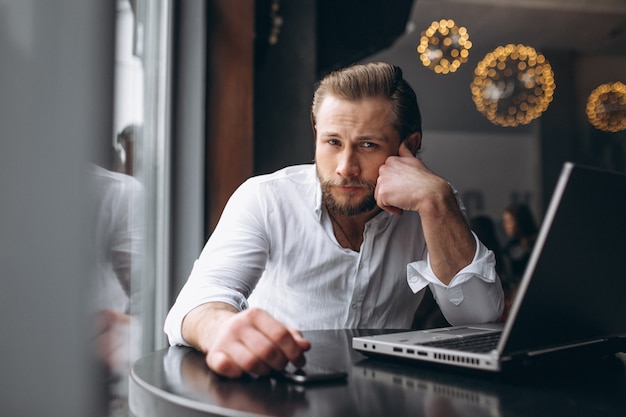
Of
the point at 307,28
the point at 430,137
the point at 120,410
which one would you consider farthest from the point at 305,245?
the point at 430,137

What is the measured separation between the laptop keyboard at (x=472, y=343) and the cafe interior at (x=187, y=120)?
0.47 metres

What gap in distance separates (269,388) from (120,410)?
251mm

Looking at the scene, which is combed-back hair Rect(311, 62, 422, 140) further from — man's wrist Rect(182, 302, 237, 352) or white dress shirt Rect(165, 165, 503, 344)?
man's wrist Rect(182, 302, 237, 352)

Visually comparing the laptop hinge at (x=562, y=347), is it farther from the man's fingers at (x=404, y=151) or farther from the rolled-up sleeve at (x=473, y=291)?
the man's fingers at (x=404, y=151)

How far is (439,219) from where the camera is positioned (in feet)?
4.72

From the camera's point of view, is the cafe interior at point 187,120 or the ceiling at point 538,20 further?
the ceiling at point 538,20

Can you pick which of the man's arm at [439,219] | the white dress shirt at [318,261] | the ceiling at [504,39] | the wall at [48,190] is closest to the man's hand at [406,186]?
the man's arm at [439,219]

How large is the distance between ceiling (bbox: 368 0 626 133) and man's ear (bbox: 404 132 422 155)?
484 cm

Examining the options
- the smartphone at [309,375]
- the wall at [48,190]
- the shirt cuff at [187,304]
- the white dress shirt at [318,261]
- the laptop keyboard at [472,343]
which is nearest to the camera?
the wall at [48,190]

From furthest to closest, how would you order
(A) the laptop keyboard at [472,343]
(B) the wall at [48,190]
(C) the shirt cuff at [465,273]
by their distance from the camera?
(C) the shirt cuff at [465,273] → (A) the laptop keyboard at [472,343] → (B) the wall at [48,190]

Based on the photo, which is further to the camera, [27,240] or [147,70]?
[147,70]

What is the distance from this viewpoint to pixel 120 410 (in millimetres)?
877

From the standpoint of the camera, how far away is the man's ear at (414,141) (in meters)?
1.77

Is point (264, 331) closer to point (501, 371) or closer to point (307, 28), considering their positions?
point (501, 371)
